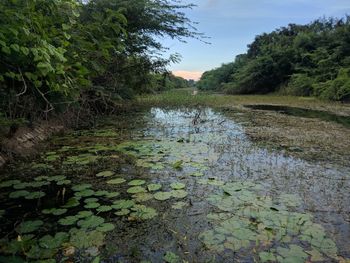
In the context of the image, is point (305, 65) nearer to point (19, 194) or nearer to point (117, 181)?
point (117, 181)

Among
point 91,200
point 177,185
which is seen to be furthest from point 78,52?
point 177,185

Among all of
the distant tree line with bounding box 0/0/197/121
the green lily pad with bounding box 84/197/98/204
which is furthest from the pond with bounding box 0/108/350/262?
the distant tree line with bounding box 0/0/197/121

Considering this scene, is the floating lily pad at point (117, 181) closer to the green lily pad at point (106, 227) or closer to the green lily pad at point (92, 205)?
the green lily pad at point (92, 205)

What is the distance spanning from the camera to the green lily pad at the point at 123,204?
299 centimetres

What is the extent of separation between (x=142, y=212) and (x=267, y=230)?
3.55 ft

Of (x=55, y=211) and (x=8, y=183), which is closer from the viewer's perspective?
(x=55, y=211)

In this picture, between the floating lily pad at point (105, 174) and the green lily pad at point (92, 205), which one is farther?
the floating lily pad at point (105, 174)

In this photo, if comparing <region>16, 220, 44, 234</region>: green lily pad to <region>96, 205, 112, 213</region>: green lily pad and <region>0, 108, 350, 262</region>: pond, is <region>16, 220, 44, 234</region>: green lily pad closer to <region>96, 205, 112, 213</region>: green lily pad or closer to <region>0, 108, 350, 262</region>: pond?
<region>0, 108, 350, 262</region>: pond

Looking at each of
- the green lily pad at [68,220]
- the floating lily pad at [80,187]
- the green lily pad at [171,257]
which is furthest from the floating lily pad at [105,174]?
the green lily pad at [171,257]

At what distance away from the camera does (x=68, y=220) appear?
2658 mm

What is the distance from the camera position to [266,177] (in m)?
3.95

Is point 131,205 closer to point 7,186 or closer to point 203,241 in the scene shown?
point 203,241

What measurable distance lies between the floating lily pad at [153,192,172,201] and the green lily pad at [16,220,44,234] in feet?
3.58

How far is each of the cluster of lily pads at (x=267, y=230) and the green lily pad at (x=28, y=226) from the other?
1.31m
